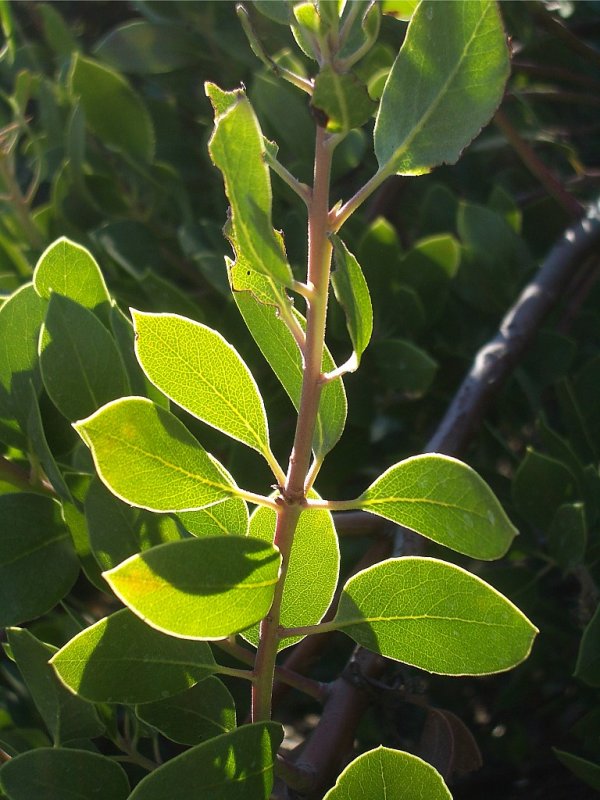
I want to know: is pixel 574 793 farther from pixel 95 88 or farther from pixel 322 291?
pixel 95 88

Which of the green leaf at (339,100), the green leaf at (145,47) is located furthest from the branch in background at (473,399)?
the green leaf at (145,47)

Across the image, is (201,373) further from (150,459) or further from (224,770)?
(224,770)

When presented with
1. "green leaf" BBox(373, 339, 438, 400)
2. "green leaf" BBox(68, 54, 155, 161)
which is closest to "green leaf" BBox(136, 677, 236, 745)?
"green leaf" BBox(373, 339, 438, 400)

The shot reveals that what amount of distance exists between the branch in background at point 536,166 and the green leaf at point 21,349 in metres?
0.70

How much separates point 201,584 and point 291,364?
0.15 metres

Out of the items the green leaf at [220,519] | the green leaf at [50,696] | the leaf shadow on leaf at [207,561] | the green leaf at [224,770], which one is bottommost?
the green leaf at [50,696]

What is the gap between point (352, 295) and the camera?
1.58 feet

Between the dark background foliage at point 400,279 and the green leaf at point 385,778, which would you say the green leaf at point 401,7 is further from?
the green leaf at point 385,778

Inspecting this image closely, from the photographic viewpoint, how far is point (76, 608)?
971mm

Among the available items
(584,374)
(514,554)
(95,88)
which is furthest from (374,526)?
(95,88)

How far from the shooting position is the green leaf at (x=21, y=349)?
686mm

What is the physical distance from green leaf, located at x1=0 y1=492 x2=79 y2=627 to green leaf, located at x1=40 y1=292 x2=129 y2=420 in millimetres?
76

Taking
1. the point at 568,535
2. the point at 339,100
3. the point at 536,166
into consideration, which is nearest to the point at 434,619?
the point at 339,100

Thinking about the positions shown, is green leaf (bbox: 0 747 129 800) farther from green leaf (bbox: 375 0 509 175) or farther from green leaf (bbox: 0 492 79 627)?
green leaf (bbox: 375 0 509 175)
